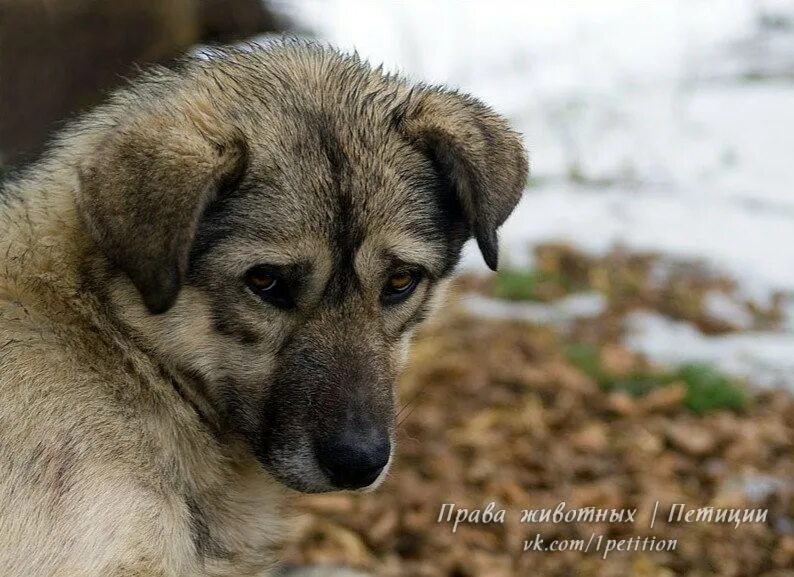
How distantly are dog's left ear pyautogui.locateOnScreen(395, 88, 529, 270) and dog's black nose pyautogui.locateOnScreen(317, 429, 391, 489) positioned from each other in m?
0.87

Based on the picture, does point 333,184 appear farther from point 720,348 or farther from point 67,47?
point 67,47

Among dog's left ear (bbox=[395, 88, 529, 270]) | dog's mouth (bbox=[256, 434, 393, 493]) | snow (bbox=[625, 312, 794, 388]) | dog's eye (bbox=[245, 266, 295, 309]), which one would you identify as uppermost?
dog's left ear (bbox=[395, 88, 529, 270])

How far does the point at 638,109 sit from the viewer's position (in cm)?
1262

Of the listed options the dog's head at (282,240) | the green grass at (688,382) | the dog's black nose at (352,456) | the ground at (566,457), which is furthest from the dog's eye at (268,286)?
the green grass at (688,382)

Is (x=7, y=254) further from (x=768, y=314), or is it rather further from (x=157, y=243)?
(x=768, y=314)

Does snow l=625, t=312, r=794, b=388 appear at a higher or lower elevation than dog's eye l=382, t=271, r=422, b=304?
lower

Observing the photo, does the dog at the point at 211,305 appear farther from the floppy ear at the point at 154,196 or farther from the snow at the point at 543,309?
the snow at the point at 543,309

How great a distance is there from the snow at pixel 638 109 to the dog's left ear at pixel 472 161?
14.2ft

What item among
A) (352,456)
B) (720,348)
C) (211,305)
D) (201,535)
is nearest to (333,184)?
(211,305)

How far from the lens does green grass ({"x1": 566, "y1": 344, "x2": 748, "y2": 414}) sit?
6.65 m

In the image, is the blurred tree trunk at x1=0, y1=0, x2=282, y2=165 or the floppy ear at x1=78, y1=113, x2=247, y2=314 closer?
the floppy ear at x1=78, y1=113, x2=247, y2=314

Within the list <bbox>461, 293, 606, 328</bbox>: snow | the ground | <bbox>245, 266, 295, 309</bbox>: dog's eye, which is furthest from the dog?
<bbox>461, 293, 606, 328</bbox>: snow

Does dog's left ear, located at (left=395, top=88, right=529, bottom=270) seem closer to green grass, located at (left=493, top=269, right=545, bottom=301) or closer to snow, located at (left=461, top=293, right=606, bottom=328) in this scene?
snow, located at (left=461, top=293, right=606, bottom=328)

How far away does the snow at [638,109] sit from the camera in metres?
9.71
